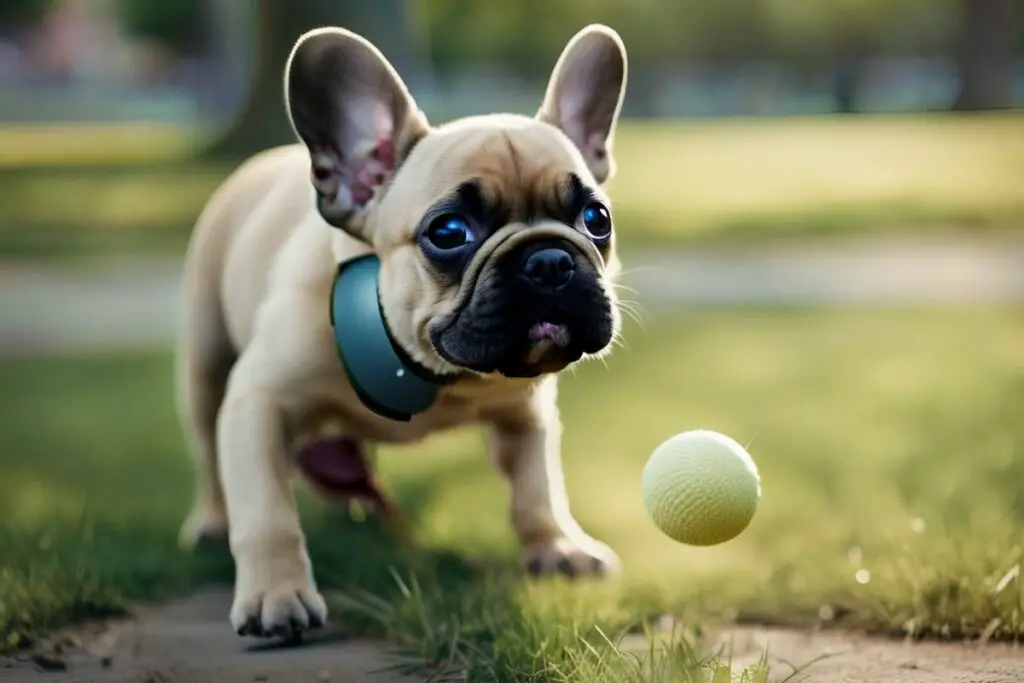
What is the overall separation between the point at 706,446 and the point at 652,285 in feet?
19.8

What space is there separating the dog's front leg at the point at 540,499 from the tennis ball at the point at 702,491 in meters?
0.53

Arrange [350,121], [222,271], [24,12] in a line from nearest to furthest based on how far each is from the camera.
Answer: [350,121] → [222,271] → [24,12]

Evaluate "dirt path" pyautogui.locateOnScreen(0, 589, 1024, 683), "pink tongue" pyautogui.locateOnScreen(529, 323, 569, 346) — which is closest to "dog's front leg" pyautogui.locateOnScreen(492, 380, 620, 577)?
"dirt path" pyautogui.locateOnScreen(0, 589, 1024, 683)

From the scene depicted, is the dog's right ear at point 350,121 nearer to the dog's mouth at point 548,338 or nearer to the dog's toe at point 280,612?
the dog's mouth at point 548,338

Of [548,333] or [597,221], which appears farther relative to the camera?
[597,221]

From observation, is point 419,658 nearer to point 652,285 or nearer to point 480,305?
point 480,305

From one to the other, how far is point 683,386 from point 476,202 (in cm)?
320

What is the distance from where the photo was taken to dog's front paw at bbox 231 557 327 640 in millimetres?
2719

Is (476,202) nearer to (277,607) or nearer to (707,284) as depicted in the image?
(277,607)

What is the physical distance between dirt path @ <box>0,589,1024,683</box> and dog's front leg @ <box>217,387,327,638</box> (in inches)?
2.6

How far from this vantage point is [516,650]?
2557mm

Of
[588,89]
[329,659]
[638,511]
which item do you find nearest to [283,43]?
[638,511]

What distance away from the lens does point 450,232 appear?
9.00 feet

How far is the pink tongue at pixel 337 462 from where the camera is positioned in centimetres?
365
